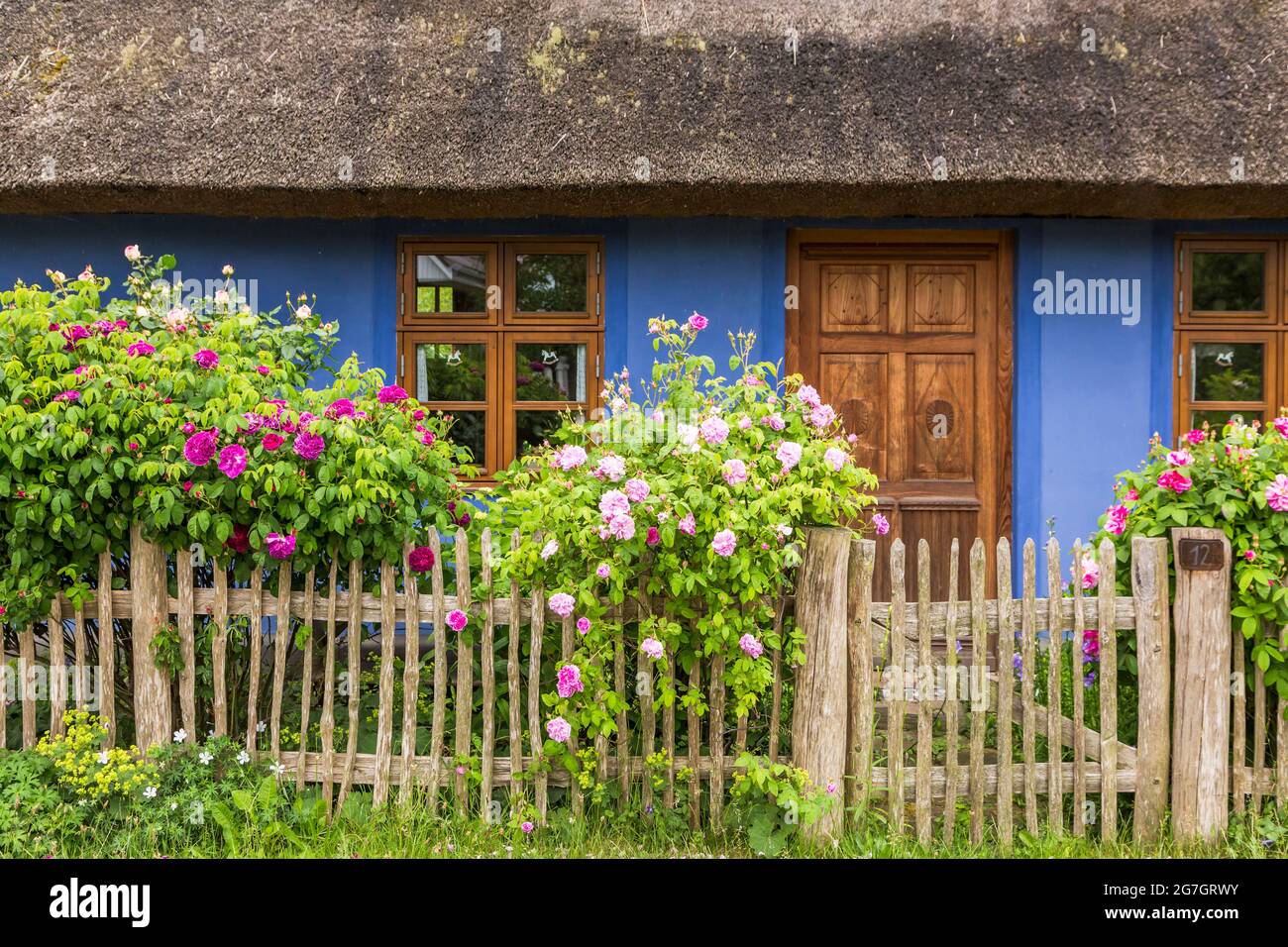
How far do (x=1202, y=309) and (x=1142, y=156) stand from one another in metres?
1.14

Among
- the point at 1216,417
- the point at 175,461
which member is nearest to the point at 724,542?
the point at 175,461

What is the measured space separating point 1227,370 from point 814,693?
12.3 ft

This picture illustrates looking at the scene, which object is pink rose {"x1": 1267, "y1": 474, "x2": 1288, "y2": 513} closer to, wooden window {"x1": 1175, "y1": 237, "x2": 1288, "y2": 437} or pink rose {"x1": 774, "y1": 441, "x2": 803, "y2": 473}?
pink rose {"x1": 774, "y1": 441, "x2": 803, "y2": 473}

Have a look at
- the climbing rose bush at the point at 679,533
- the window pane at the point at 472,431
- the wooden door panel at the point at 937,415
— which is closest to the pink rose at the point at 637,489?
the climbing rose bush at the point at 679,533

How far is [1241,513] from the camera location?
9.53 ft

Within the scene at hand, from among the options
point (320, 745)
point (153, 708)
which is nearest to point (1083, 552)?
point (320, 745)

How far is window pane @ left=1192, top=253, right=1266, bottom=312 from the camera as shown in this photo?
513cm

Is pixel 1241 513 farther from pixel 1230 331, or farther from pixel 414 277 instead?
pixel 414 277

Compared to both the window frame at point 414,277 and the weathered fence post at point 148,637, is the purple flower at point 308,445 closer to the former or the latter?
the weathered fence post at point 148,637

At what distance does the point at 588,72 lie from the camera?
4777 mm

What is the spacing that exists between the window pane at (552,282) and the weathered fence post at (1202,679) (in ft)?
10.8

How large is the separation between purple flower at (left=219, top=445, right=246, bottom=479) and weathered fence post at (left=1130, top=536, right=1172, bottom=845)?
9.10 ft

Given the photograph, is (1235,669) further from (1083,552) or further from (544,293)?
(544,293)

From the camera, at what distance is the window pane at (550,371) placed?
16.9 feet
